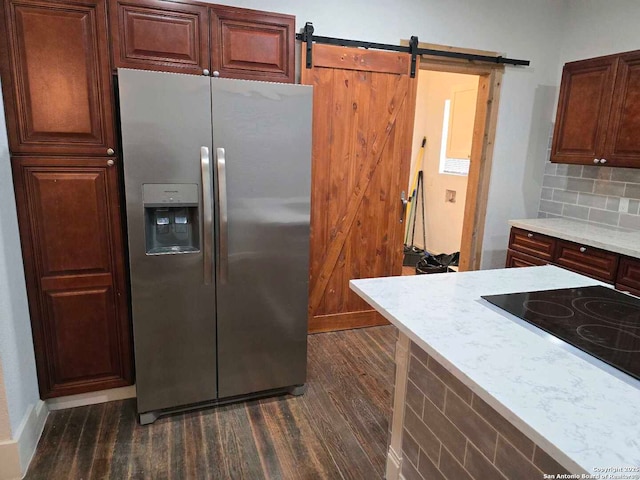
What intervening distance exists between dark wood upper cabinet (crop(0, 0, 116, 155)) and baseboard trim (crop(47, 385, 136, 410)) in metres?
1.34

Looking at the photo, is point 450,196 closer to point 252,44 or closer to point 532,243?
point 532,243

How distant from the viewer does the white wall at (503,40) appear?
303 centimetres

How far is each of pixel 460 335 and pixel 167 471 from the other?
5.05 ft

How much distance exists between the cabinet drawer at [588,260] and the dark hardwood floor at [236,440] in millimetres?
1521

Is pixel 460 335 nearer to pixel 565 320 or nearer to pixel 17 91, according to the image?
pixel 565 320

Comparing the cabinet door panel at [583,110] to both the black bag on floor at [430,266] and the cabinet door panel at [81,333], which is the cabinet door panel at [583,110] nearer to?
the black bag on floor at [430,266]

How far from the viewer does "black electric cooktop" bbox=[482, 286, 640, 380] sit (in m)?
1.12

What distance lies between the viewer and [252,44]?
2299 millimetres

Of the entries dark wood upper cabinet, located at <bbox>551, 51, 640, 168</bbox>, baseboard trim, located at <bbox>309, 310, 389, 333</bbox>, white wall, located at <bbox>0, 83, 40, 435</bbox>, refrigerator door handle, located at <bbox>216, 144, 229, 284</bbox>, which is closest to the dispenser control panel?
refrigerator door handle, located at <bbox>216, 144, 229, 284</bbox>

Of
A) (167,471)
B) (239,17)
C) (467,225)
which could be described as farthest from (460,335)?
(467,225)

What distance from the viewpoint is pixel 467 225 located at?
386cm

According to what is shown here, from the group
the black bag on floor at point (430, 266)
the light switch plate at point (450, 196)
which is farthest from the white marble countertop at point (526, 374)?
the light switch plate at point (450, 196)

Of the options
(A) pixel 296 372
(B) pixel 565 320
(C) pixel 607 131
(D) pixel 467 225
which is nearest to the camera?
(B) pixel 565 320

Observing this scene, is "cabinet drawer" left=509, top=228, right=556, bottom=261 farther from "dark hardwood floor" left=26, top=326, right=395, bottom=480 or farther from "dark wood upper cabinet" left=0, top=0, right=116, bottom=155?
"dark wood upper cabinet" left=0, top=0, right=116, bottom=155
